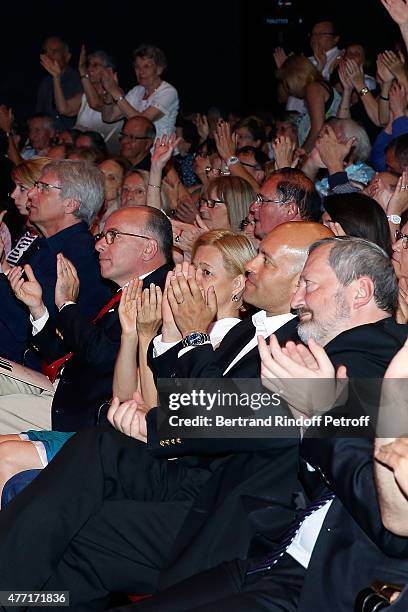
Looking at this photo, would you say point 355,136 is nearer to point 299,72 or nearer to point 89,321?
point 299,72

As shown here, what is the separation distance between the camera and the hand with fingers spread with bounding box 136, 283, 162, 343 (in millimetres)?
3357

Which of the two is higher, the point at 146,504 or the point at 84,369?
the point at 146,504

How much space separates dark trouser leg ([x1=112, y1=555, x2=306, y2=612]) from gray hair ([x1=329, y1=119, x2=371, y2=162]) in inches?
124

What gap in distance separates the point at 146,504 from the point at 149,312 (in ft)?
2.69

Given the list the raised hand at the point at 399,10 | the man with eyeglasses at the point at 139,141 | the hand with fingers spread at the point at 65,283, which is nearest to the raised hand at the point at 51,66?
the man with eyeglasses at the point at 139,141

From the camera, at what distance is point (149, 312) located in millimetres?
3365

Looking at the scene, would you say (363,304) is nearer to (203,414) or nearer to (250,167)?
(203,414)

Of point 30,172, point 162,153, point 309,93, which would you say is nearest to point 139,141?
point 309,93

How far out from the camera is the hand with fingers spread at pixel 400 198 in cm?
416

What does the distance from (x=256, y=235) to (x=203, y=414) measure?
6.15 ft

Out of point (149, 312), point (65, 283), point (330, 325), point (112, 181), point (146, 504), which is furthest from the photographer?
point (112, 181)

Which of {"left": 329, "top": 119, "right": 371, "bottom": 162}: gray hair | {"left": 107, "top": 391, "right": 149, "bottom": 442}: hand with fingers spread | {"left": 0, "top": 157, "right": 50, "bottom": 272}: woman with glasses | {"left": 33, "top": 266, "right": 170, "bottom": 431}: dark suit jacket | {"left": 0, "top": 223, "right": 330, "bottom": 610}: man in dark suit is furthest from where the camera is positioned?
{"left": 329, "top": 119, "right": 371, "bottom": 162}: gray hair

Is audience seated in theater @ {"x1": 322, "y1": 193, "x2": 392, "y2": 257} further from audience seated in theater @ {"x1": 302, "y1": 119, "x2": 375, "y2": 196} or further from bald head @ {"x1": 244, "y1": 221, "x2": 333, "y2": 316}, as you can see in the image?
audience seated in theater @ {"x1": 302, "y1": 119, "x2": 375, "y2": 196}

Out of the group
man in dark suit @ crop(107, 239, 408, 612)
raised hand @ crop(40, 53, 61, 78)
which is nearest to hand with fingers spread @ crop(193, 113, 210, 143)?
raised hand @ crop(40, 53, 61, 78)
